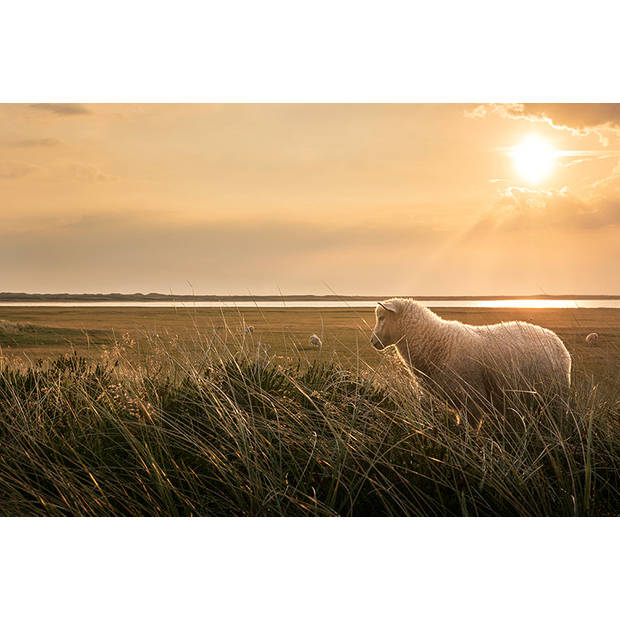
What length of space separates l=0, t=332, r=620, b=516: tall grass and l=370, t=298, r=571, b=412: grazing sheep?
0.51 meters

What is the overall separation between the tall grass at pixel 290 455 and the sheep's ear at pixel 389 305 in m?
0.77

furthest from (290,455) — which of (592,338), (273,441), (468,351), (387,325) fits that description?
(592,338)

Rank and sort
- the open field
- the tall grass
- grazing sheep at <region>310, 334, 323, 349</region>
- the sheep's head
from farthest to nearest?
1. the sheep's head
2. grazing sheep at <region>310, 334, 323, 349</region>
3. the open field
4. the tall grass

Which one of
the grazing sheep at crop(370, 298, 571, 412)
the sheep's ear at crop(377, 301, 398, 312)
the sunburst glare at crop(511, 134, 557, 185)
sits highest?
the sunburst glare at crop(511, 134, 557, 185)

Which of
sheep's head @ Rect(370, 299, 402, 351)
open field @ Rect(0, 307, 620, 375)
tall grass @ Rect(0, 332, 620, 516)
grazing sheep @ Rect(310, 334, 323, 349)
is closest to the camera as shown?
tall grass @ Rect(0, 332, 620, 516)

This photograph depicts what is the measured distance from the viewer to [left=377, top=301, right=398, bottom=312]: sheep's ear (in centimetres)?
432

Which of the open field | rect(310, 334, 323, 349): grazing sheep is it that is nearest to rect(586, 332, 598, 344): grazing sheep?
the open field

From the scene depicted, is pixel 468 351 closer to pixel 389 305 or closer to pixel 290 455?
pixel 389 305

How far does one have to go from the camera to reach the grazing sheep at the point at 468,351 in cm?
415

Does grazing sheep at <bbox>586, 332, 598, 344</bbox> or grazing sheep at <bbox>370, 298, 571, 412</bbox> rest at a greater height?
grazing sheep at <bbox>586, 332, 598, 344</bbox>

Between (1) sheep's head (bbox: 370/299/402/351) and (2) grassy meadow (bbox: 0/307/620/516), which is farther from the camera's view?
(1) sheep's head (bbox: 370/299/402/351)

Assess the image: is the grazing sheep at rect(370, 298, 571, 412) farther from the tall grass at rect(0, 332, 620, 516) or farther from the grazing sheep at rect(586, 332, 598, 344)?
the tall grass at rect(0, 332, 620, 516)

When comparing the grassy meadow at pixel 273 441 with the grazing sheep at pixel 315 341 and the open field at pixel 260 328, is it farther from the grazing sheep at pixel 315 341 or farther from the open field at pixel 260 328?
the grazing sheep at pixel 315 341

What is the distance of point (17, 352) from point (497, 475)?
369 cm
